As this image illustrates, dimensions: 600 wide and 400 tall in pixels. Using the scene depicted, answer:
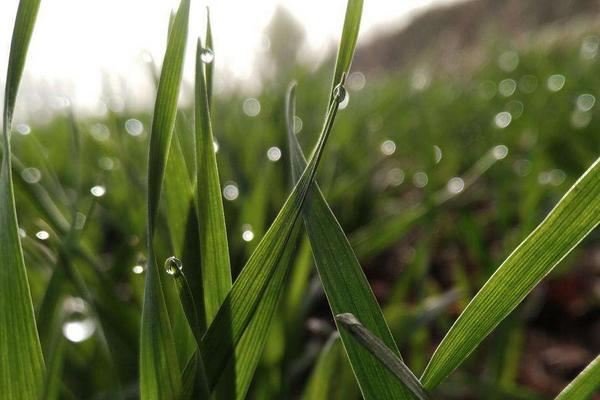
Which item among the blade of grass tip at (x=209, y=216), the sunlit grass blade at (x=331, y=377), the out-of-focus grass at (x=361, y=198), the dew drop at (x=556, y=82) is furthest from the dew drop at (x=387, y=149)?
the dew drop at (x=556, y=82)

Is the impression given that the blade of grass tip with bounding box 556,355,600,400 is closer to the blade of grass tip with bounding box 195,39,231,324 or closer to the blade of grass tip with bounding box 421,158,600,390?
the blade of grass tip with bounding box 421,158,600,390

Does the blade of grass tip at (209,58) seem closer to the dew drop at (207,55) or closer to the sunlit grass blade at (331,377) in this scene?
the dew drop at (207,55)

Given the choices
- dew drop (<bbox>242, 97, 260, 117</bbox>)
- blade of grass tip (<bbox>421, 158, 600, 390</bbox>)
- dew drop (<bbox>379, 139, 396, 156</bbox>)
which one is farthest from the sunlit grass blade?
dew drop (<bbox>242, 97, 260, 117</bbox>)

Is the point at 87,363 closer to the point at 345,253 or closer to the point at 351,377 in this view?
the point at 351,377

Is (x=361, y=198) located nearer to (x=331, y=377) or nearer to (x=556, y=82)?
(x=331, y=377)

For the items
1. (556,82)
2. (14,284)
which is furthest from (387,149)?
(556,82)

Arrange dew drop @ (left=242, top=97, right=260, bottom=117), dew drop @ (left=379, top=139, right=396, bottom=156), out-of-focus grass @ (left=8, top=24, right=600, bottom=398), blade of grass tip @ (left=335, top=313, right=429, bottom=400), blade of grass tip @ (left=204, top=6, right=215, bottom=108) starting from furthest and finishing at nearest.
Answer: dew drop @ (left=242, top=97, right=260, bottom=117) < dew drop @ (left=379, top=139, right=396, bottom=156) < out-of-focus grass @ (left=8, top=24, right=600, bottom=398) < blade of grass tip @ (left=204, top=6, right=215, bottom=108) < blade of grass tip @ (left=335, top=313, right=429, bottom=400)
